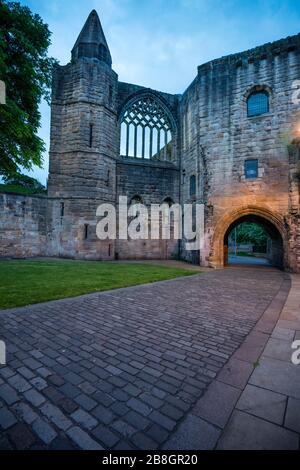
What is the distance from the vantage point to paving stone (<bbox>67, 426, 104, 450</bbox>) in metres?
1.57

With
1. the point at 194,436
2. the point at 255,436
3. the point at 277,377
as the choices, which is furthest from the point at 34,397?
the point at 277,377

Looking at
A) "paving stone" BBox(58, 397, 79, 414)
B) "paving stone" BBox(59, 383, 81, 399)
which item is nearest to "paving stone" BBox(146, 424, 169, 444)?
"paving stone" BBox(58, 397, 79, 414)

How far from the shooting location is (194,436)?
5.46 feet

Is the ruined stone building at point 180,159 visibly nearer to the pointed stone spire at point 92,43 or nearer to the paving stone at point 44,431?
the pointed stone spire at point 92,43

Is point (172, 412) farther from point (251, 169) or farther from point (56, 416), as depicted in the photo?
point (251, 169)

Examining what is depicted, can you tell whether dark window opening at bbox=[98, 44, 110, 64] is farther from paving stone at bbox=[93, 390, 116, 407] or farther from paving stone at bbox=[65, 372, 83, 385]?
paving stone at bbox=[93, 390, 116, 407]

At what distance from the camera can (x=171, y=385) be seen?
2.31 m

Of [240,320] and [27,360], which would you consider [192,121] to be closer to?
[240,320]

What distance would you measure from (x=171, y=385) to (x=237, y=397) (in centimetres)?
62

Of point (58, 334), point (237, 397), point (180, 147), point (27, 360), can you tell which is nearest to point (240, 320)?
point (237, 397)

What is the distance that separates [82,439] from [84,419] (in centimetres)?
20

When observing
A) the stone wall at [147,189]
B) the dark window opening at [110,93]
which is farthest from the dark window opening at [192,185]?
the dark window opening at [110,93]

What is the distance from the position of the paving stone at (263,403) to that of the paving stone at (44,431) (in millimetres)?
1504

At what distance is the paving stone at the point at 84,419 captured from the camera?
1.76 m
